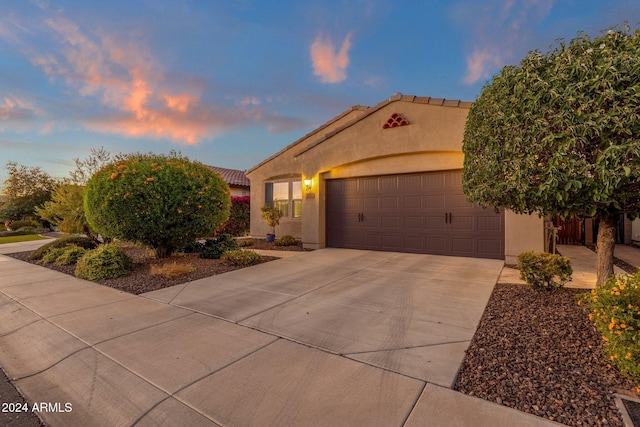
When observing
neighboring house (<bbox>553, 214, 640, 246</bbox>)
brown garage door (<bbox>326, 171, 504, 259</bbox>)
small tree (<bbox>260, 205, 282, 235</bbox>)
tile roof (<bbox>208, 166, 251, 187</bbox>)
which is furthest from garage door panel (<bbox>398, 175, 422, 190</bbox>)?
tile roof (<bbox>208, 166, 251, 187</bbox>)

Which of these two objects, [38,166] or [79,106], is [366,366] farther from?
[38,166]

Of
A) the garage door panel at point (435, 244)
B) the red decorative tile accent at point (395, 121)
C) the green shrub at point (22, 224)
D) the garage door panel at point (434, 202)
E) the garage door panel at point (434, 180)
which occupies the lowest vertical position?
the garage door panel at point (435, 244)

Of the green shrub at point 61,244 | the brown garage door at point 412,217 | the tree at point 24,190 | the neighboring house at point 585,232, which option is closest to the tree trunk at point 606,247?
the brown garage door at point 412,217

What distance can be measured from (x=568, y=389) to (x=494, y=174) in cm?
230

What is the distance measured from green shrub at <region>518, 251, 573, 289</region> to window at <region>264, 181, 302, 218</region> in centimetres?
894

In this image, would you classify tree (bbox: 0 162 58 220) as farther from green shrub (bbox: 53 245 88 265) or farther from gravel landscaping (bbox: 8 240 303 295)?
green shrub (bbox: 53 245 88 265)

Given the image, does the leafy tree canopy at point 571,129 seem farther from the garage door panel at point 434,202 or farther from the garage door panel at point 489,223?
the garage door panel at point 434,202

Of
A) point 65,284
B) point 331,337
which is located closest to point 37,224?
point 65,284

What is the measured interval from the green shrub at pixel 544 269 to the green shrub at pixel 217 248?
7138 millimetres

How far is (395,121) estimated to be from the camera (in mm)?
8289

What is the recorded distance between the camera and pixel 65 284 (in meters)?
5.36

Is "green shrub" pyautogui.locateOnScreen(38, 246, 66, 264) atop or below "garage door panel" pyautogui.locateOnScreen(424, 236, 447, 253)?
below

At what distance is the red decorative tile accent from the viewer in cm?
817

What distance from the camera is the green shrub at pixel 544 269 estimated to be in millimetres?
4012
